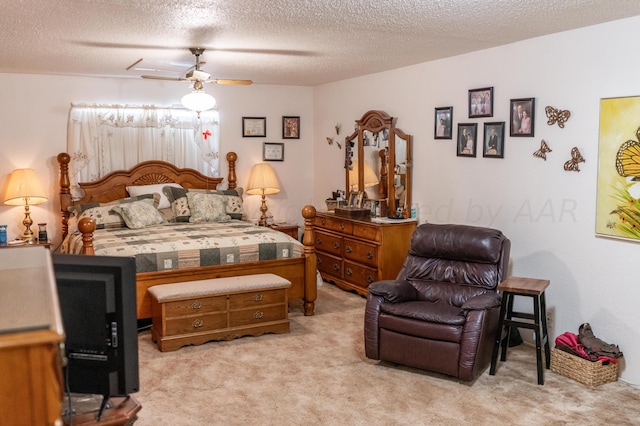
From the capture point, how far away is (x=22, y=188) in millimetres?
5988

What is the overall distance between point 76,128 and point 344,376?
4.27 metres

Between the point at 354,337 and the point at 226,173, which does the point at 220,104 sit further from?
the point at 354,337

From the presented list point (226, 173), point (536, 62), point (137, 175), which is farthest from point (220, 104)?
point (536, 62)

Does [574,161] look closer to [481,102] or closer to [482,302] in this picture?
[481,102]

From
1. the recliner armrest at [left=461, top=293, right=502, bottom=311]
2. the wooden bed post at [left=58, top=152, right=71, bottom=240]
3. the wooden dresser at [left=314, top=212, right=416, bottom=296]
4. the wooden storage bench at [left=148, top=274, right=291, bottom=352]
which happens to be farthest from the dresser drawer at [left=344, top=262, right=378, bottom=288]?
the wooden bed post at [left=58, top=152, right=71, bottom=240]

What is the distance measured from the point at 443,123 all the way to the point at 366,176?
1282mm

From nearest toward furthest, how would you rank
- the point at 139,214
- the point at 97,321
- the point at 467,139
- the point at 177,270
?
the point at 97,321 < the point at 177,270 < the point at 467,139 < the point at 139,214

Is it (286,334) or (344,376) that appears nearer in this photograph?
(344,376)

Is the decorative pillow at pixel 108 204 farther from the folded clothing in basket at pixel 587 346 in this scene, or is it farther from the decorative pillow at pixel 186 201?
the folded clothing in basket at pixel 587 346

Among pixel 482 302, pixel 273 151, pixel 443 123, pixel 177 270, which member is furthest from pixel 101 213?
pixel 482 302

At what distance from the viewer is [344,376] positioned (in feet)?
13.3

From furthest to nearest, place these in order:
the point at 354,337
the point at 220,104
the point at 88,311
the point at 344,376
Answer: the point at 220,104 → the point at 354,337 → the point at 344,376 → the point at 88,311

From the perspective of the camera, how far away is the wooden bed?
4.83 m

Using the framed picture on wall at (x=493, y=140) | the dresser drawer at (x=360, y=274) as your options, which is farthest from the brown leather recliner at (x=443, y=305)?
the dresser drawer at (x=360, y=274)
